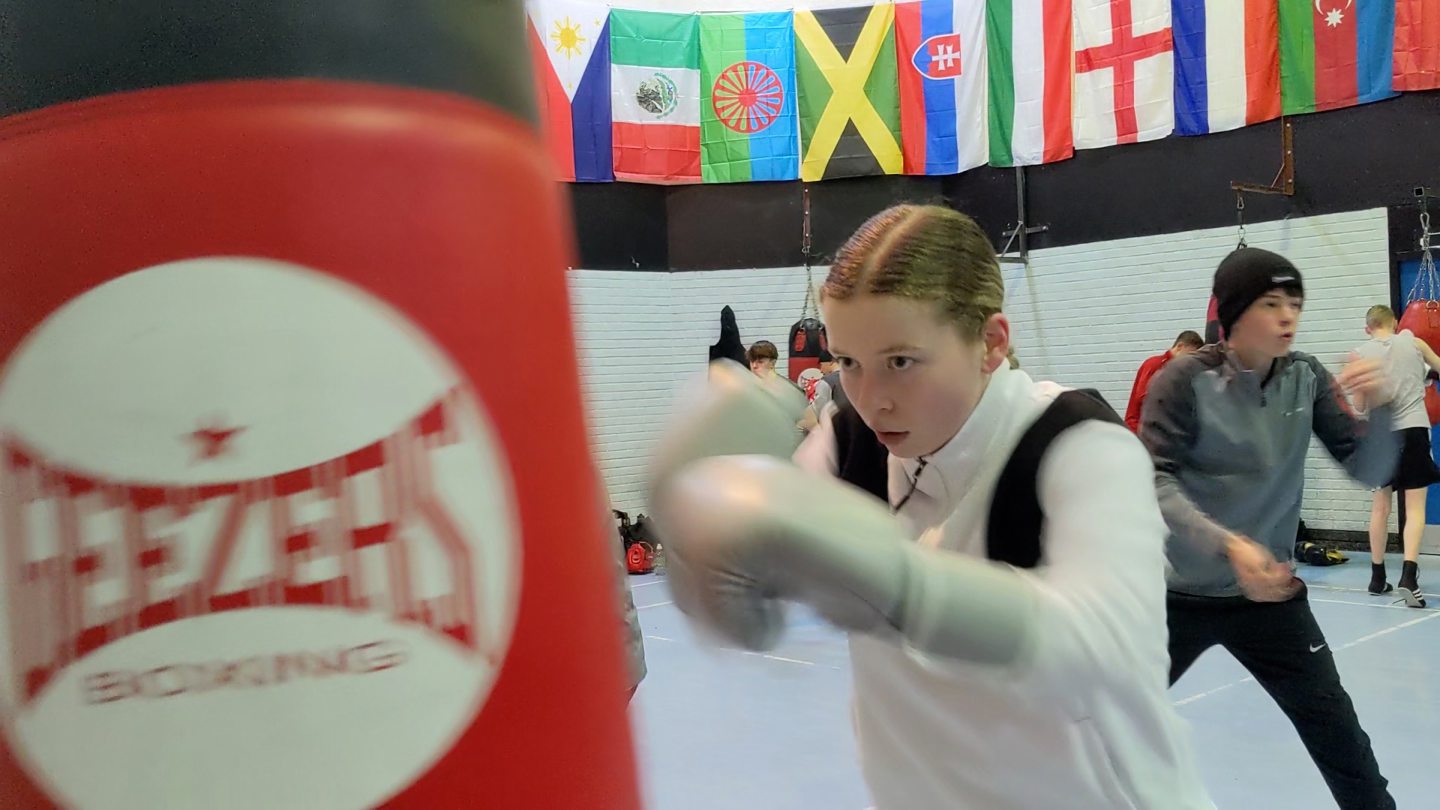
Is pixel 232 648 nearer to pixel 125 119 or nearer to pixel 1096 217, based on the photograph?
pixel 125 119

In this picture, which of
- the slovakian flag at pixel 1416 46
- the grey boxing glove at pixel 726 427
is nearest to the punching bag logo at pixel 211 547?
→ the grey boxing glove at pixel 726 427

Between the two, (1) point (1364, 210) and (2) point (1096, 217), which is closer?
(1) point (1364, 210)

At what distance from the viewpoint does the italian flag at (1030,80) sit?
28.8ft

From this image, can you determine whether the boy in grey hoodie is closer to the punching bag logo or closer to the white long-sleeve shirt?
the white long-sleeve shirt

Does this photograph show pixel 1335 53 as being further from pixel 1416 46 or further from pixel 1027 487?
pixel 1027 487

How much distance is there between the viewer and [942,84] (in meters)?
9.31

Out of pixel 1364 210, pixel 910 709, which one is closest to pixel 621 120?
→ pixel 1364 210

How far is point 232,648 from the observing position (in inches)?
Answer: 27.3

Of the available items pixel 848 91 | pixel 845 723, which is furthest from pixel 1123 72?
pixel 845 723

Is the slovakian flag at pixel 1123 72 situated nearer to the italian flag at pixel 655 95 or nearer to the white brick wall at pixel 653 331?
the white brick wall at pixel 653 331

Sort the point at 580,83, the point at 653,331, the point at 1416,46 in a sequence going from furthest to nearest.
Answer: the point at 653,331 < the point at 580,83 < the point at 1416,46

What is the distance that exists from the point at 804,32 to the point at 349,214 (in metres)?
9.34

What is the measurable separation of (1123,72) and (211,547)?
8.91m

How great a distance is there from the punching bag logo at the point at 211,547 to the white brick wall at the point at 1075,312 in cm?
669
